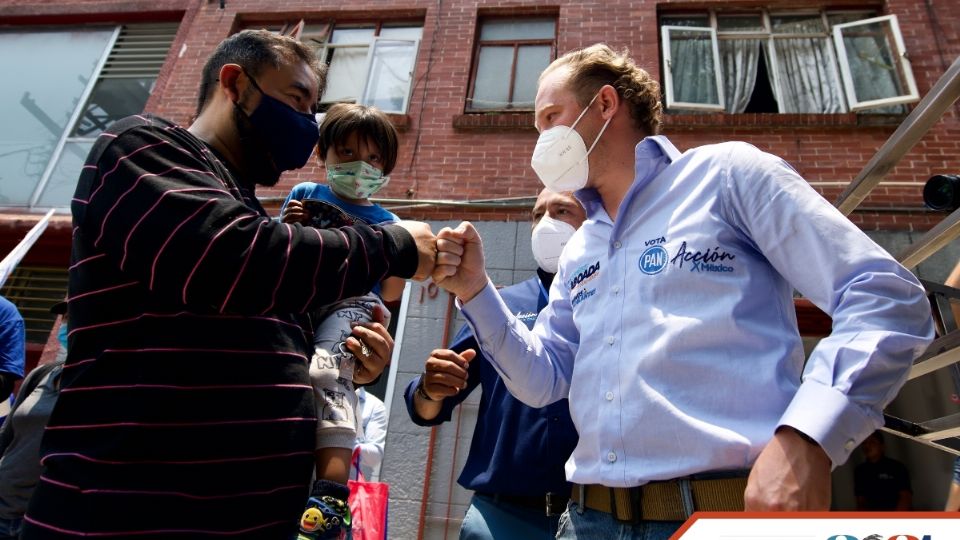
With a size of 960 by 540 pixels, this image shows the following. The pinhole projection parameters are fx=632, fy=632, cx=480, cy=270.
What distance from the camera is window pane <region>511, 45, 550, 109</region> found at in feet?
22.1

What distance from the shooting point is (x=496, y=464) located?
2.21 m

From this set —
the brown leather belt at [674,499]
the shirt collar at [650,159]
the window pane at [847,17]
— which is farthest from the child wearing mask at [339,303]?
the window pane at [847,17]

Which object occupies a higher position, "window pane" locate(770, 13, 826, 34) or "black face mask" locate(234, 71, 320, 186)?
"window pane" locate(770, 13, 826, 34)

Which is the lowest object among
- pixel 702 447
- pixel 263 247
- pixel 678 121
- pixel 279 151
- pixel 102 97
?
pixel 702 447

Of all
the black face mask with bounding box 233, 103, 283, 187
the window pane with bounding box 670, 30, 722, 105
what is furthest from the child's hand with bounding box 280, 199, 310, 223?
the window pane with bounding box 670, 30, 722, 105

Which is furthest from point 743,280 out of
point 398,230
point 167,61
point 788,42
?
point 167,61

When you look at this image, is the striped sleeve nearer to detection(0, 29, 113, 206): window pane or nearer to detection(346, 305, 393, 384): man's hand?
detection(346, 305, 393, 384): man's hand

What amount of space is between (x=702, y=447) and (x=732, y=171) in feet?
2.02

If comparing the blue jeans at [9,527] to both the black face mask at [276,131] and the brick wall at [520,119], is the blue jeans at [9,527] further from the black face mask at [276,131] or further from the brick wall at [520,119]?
the brick wall at [520,119]

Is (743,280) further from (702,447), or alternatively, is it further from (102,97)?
(102,97)

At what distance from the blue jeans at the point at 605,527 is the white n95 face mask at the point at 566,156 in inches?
38.2

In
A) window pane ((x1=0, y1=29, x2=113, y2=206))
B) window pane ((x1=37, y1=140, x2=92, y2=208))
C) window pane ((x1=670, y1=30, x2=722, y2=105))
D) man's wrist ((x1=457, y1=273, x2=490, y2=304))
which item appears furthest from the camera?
window pane ((x1=0, y1=29, x2=113, y2=206))

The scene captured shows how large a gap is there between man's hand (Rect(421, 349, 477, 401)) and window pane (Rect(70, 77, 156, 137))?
750cm

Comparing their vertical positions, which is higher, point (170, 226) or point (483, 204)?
point (483, 204)
